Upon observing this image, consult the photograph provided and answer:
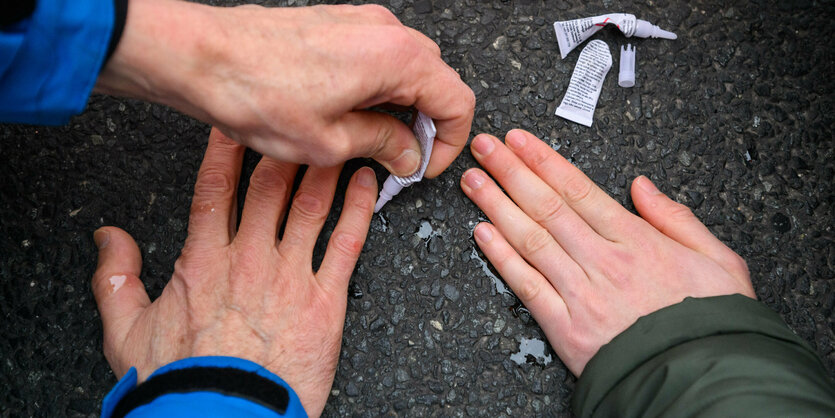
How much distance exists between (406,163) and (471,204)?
0.33 m

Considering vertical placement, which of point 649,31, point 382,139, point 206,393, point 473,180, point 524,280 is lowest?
point 206,393

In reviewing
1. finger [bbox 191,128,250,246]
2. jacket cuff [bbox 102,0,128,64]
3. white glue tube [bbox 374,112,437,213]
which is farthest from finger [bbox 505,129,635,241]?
jacket cuff [bbox 102,0,128,64]

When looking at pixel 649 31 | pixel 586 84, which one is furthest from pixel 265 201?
pixel 649 31

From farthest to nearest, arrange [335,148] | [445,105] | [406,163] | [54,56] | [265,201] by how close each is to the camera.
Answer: [265,201], [406,163], [445,105], [335,148], [54,56]

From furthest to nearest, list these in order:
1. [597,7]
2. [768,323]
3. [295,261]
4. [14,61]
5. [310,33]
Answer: [597,7] < [295,261] < [768,323] < [310,33] < [14,61]

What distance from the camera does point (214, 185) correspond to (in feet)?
5.18

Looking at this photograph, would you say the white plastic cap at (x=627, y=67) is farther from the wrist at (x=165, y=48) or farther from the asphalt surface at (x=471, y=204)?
the wrist at (x=165, y=48)

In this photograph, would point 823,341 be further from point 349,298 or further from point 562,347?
point 349,298

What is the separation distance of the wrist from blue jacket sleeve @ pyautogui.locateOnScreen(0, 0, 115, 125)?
4 centimetres

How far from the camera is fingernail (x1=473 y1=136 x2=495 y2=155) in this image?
1647 millimetres

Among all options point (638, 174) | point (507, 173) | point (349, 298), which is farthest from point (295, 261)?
point (638, 174)

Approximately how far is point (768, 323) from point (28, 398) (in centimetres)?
197

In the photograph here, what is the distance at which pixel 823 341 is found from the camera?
1673 mm

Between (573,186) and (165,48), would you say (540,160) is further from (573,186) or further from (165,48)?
(165,48)
